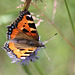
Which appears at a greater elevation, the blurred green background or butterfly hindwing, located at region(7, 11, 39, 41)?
butterfly hindwing, located at region(7, 11, 39, 41)

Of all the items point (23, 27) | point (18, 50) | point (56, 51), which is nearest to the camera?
point (18, 50)

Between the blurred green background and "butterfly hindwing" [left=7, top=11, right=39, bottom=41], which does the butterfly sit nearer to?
"butterfly hindwing" [left=7, top=11, right=39, bottom=41]

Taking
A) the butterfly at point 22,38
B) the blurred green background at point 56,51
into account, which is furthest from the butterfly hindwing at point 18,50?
the blurred green background at point 56,51

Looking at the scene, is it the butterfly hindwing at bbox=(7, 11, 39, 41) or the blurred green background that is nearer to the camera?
the butterfly hindwing at bbox=(7, 11, 39, 41)

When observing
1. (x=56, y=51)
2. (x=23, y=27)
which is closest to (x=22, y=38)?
(x=23, y=27)

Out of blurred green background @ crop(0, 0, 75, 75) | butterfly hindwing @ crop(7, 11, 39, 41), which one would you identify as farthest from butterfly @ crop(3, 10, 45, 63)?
blurred green background @ crop(0, 0, 75, 75)

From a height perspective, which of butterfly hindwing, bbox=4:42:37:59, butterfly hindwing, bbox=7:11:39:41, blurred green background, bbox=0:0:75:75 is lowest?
blurred green background, bbox=0:0:75:75

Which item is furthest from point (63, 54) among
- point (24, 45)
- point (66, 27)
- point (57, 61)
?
point (24, 45)

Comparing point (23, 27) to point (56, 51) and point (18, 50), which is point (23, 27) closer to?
point (18, 50)

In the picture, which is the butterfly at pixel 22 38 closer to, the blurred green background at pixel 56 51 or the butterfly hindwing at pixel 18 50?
the butterfly hindwing at pixel 18 50
